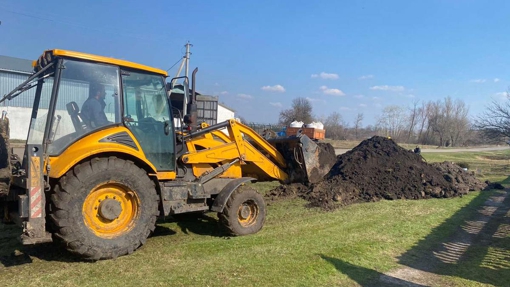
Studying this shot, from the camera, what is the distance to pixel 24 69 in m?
31.0

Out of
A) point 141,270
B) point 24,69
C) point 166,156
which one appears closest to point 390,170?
point 166,156

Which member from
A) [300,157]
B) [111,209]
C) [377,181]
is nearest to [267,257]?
[111,209]

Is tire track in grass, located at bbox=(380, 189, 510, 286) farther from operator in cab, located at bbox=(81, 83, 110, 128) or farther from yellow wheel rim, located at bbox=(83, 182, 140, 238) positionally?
operator in cab, located at bbox=(81, 83, 110, 128)

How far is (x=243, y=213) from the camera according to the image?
22.4 ft

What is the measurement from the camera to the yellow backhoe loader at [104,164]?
4809 mm

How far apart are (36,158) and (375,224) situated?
5974 mm

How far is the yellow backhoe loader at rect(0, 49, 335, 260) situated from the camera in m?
4.81

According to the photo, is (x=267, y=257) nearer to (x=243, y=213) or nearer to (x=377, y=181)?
(x=243, y=213)

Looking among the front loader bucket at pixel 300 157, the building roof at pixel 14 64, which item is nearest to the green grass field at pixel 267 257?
the front loader bucket at pixel 300 157

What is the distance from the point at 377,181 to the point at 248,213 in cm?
490

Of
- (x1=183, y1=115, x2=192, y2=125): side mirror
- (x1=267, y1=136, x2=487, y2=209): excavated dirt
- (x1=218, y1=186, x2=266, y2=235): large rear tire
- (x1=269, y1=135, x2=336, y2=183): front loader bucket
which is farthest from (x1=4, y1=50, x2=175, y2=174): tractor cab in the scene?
(x1=267, y1=136, x2=487, y2=209): excavated dirt

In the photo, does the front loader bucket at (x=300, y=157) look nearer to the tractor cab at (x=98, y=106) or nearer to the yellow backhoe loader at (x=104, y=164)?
the yellow backhoe loader at (x=104, y=164)

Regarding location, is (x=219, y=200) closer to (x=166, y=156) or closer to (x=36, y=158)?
(x=166, y=156)

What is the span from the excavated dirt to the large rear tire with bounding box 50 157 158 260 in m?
4.67
